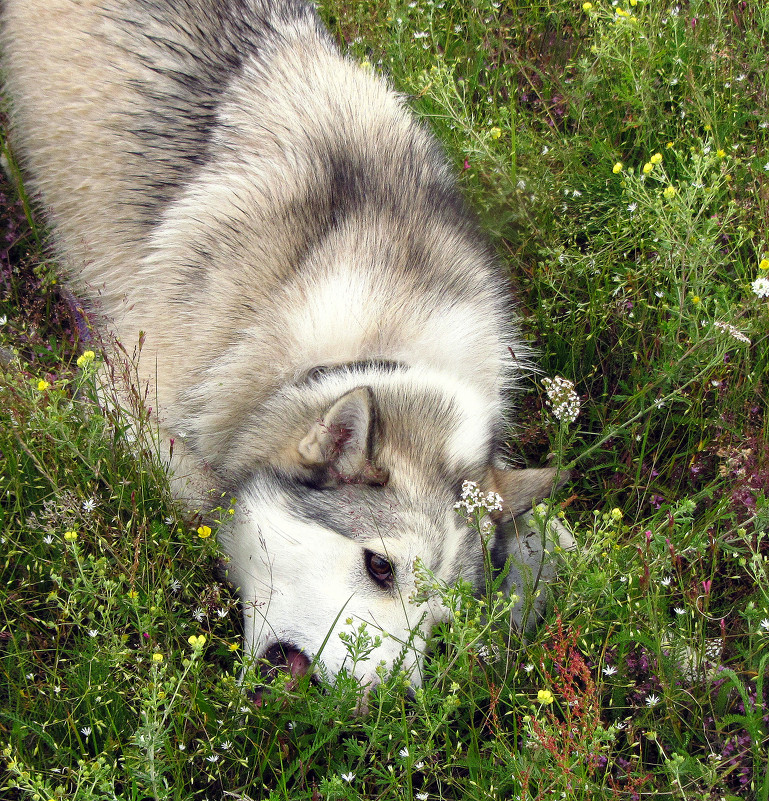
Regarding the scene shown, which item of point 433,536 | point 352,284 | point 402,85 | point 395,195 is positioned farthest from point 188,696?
point 402,85

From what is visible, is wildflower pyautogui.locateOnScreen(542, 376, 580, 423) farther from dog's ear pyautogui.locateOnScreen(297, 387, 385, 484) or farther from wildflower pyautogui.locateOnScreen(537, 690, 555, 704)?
wildflower pyautogui.locateOnScreen(537, 690, 555, 704)

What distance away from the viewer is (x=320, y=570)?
2.51 meters

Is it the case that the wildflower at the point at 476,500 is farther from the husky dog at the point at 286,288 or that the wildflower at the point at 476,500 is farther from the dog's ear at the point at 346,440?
the dog's ear at the point at 346,440

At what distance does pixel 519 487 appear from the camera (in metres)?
2.81

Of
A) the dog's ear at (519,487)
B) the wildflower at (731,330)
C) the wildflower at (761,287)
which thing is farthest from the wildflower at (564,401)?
the wildflower at (761,287)

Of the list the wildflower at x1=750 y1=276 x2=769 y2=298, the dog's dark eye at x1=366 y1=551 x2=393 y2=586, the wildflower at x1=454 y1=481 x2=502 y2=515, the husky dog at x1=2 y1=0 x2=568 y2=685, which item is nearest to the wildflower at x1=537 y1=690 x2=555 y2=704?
the husky dog at x1=2 y1=0 x2=568 y2=685

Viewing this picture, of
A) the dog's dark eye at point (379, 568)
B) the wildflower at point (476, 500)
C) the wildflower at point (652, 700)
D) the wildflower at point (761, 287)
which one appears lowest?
the dog's dark eye at point (379, 568)

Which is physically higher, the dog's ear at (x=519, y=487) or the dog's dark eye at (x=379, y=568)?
the dog's ear at (x=519, y=487)

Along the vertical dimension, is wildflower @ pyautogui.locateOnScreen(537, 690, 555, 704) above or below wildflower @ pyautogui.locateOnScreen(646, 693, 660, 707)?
above

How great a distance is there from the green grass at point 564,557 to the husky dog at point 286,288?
0.22 metres

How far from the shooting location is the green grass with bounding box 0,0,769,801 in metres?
2.17

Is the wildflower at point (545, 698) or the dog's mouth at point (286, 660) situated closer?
the wildflower at point (545, 698)

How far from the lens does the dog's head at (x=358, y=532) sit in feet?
7.96

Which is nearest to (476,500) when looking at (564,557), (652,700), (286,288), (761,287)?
(564,557)
